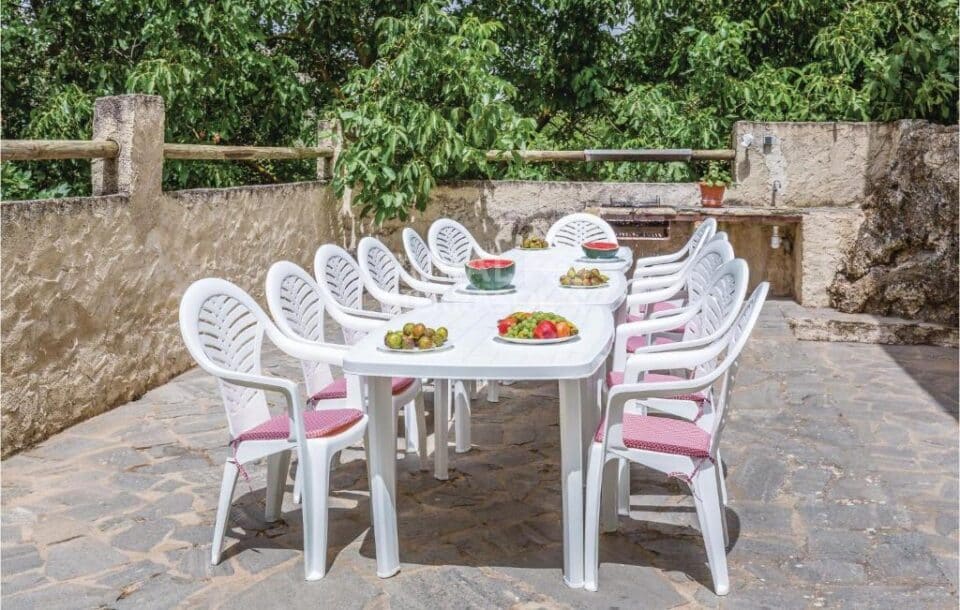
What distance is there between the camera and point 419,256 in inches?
197

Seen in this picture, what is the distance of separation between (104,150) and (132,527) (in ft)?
7.12

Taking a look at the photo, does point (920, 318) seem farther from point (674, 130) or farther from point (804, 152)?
point (674, 130)

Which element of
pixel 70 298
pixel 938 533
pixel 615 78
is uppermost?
pixel 615 78

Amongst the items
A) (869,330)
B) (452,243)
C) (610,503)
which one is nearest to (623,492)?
(610,503)

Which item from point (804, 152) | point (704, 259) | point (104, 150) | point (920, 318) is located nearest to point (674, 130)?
point (804, 152)

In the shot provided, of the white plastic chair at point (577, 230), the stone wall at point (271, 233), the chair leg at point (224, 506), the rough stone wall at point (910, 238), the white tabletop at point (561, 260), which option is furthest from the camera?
the rough stone wall at point (910, 238)

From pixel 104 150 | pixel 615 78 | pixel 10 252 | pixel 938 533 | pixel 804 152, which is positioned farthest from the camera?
pixel 615 78

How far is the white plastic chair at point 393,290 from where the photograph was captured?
372cm

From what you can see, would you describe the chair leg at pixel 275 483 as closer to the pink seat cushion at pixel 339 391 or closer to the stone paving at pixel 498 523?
the stone paving at pixel 498 523

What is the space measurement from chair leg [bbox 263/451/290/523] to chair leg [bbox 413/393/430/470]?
624mm

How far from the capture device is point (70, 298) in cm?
410

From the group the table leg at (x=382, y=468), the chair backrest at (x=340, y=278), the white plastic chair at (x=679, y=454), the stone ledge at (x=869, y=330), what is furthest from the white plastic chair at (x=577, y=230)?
the table leg at (x=382, y=468)

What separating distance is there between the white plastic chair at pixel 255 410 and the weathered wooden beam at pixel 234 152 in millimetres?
2452

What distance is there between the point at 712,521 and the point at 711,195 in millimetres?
4587
